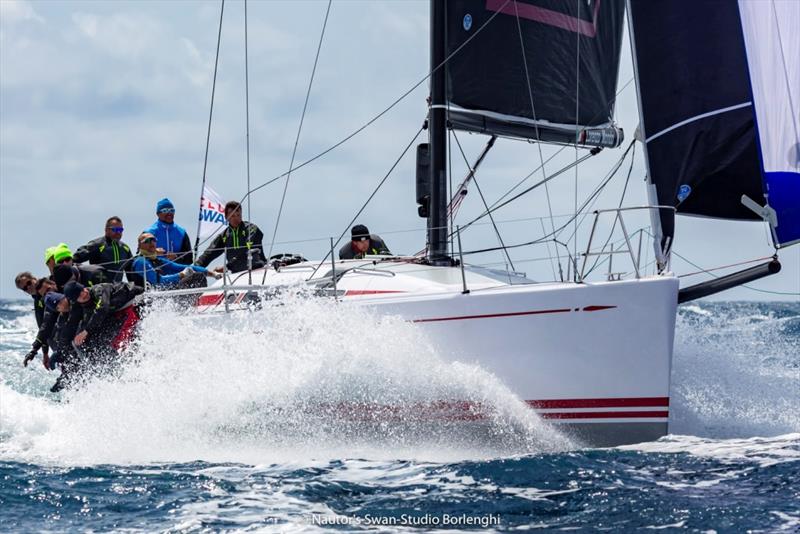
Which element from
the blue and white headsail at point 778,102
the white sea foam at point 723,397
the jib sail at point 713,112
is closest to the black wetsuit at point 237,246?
the jib sail at point 713,112

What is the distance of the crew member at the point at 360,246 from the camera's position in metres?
8.91

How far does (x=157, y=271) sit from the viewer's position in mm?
8898

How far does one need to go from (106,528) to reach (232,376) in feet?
7.83

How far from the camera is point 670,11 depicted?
738 centimetres

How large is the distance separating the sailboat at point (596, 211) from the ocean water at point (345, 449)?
0.83 feet

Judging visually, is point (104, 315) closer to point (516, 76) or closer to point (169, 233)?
point (169, 233)

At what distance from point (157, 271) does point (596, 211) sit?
4134 millimetres

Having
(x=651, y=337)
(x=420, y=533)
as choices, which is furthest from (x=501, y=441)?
(x=420, y=533)

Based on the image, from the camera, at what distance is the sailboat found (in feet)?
21.4

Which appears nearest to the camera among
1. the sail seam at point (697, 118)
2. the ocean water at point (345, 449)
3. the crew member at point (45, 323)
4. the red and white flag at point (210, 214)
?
the ocean water at point (345, 449)

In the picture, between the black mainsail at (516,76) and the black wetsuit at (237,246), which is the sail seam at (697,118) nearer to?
the black mainsail at (516,76)

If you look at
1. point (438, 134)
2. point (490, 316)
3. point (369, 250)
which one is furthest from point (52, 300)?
point (490, 316)

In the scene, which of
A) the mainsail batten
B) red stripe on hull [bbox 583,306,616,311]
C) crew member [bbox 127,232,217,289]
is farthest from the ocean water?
the mainsail batten

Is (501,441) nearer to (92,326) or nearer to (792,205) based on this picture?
(792,205)
